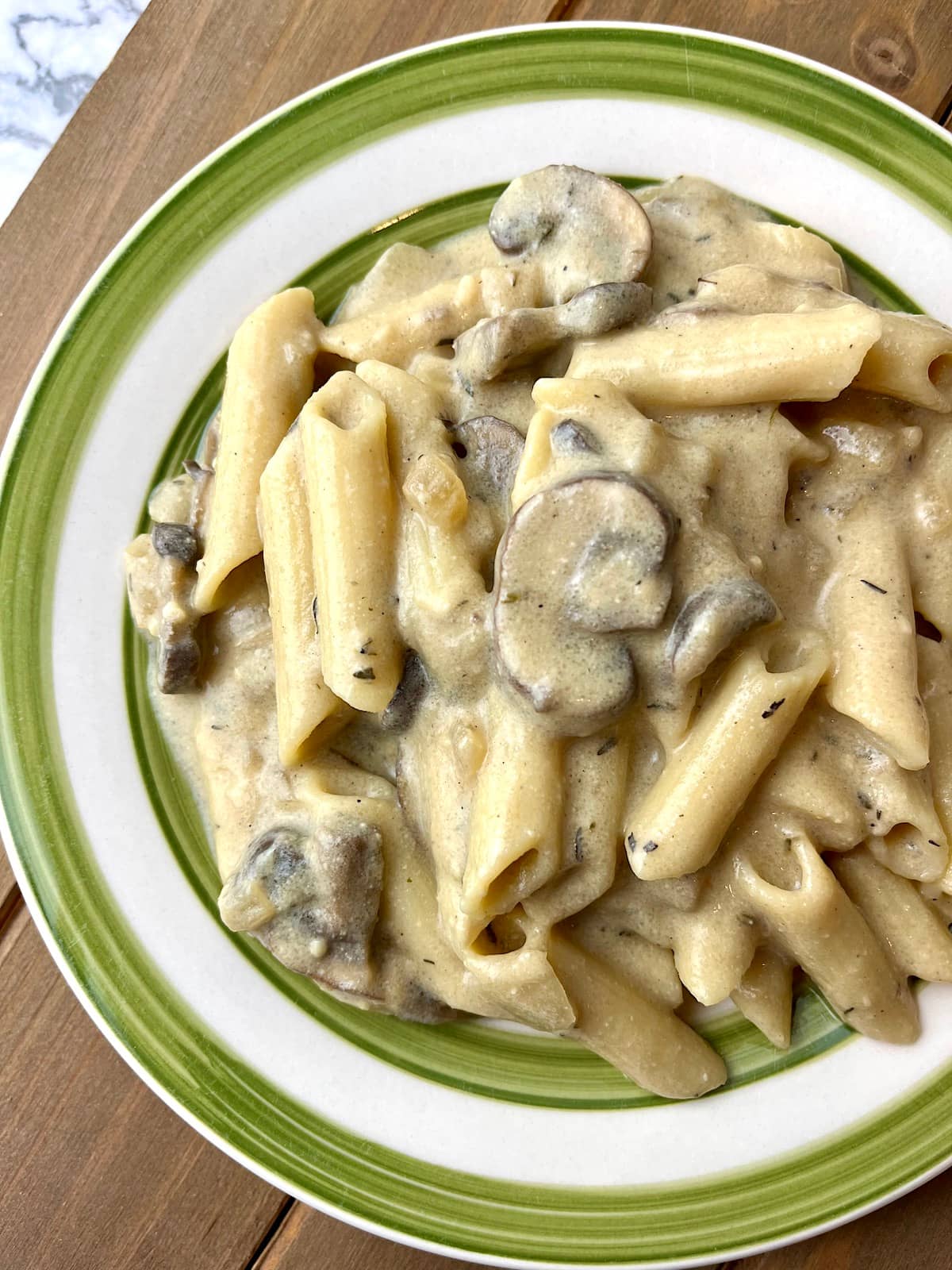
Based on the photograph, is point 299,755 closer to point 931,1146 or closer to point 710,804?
point 710,804

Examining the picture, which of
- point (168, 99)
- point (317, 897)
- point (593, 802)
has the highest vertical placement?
point (168, 99)

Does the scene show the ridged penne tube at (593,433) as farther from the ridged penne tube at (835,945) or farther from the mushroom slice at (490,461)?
the ridged penne tube at (835,945)

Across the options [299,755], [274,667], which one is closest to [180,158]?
[274,667]

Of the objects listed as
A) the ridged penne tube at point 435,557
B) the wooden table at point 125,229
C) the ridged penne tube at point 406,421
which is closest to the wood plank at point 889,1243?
the wooden table at point 125,229

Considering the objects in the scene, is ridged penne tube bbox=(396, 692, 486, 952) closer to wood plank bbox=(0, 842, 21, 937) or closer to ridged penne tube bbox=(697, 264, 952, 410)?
ridged penne tube bbox=(697, 264, 952, 410)

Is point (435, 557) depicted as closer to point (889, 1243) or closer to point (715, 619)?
point (715, 619)

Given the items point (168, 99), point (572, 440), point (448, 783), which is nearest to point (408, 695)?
point (448, 783)
